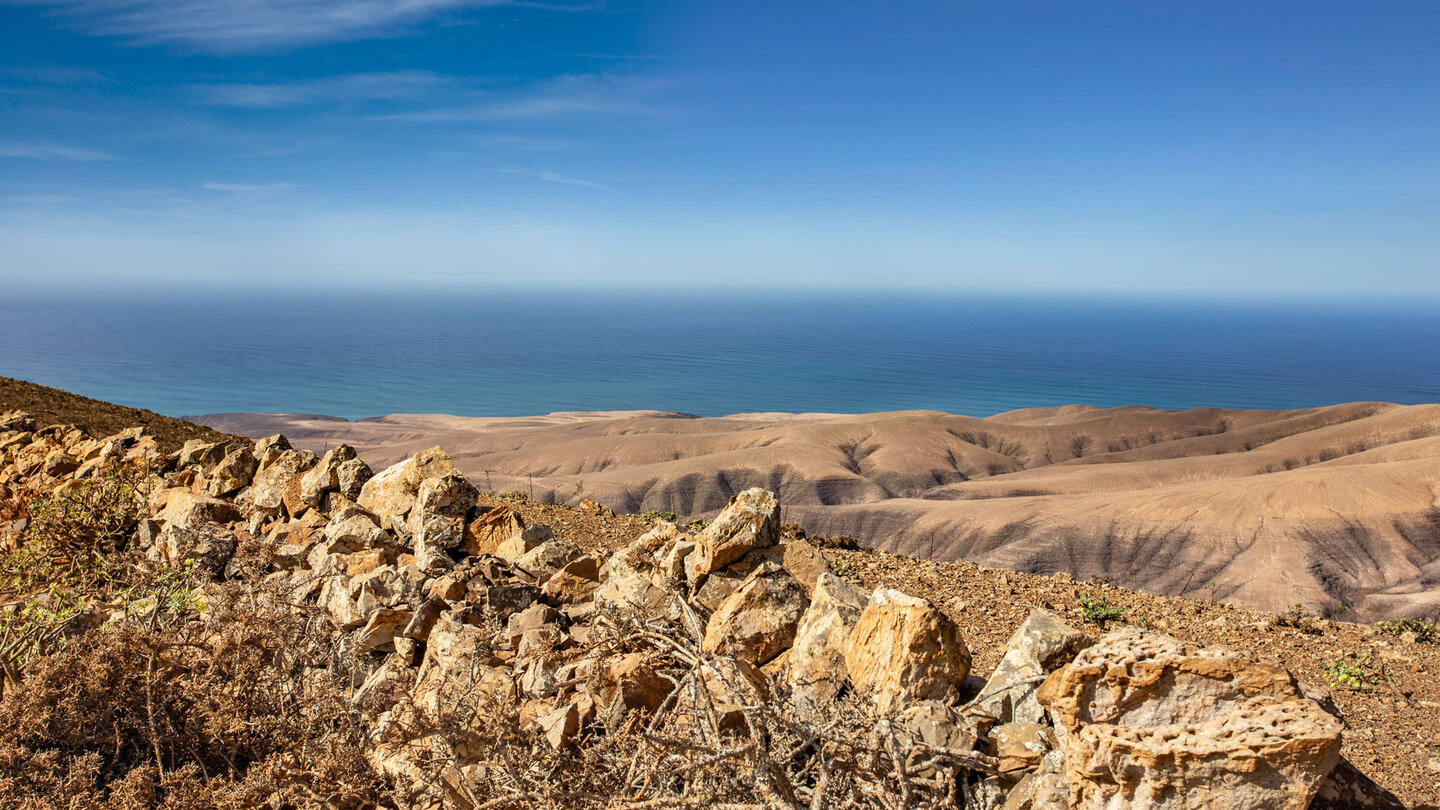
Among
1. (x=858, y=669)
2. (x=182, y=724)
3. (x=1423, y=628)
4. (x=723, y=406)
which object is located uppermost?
(x=858, y=669)

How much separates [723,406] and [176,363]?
11956 centimetres

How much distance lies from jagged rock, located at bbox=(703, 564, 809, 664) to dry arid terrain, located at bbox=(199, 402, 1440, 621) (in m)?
18.7

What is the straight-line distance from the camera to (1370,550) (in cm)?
4322

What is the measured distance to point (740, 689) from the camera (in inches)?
123

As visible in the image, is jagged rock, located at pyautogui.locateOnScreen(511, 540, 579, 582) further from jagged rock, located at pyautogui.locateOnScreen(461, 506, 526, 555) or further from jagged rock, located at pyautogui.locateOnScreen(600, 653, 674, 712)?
jagged rock, located at pyautogui.locateOnScreen(600, 653, 674, 712)

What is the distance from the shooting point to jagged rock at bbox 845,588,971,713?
10.5 ft

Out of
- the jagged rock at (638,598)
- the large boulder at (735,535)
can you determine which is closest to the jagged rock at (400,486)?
the jagged rock at (638,598)

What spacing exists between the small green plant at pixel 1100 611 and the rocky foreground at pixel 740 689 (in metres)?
1.79

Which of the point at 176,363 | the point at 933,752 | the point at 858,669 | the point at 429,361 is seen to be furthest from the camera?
the point at 429,361

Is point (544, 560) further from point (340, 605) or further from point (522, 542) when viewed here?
point (340, 605)

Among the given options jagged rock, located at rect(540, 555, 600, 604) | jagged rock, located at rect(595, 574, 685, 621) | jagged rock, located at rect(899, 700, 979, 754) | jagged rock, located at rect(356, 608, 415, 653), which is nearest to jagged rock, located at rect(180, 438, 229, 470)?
jagged rock, located at rect(356, 608, 415, 653)

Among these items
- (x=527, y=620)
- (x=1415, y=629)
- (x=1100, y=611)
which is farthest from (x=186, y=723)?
(x=1415, y=629)

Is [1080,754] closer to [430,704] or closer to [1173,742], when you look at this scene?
[1173,742]

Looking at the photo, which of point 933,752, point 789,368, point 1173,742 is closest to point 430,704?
point 933,752
